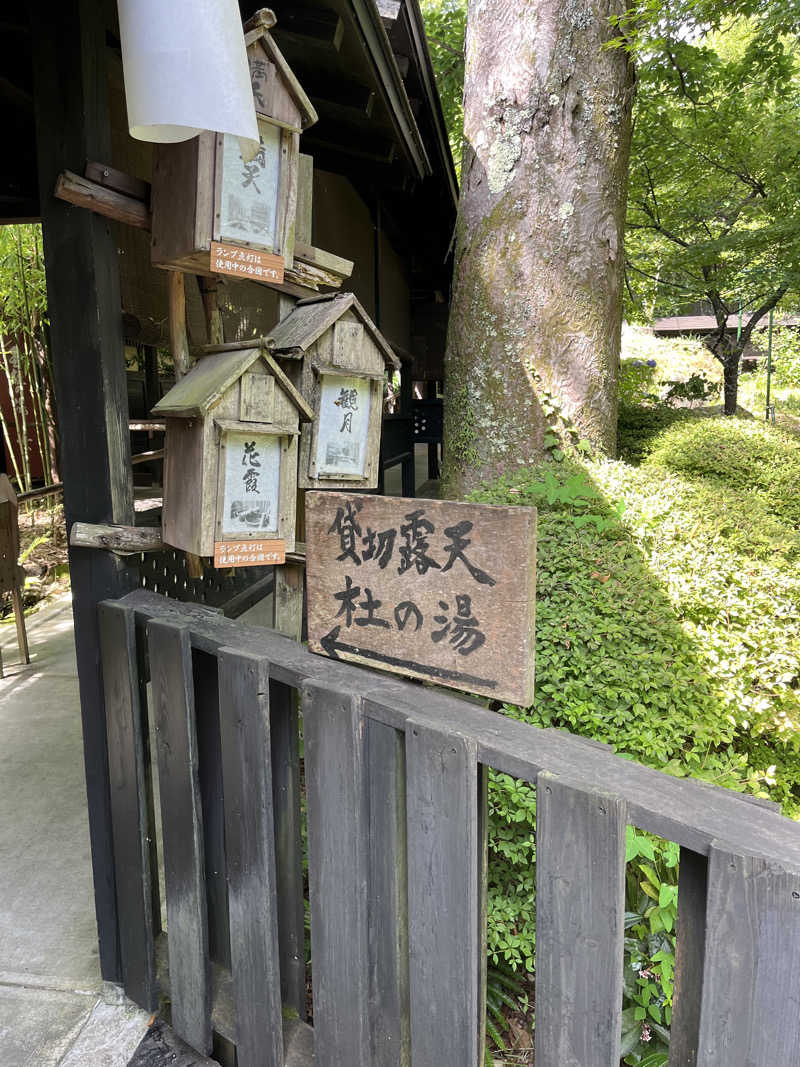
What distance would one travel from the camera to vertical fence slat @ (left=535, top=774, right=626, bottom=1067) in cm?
107

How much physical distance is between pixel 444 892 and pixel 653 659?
1811 millimetres

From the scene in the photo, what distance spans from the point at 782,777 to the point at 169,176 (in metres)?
3.18

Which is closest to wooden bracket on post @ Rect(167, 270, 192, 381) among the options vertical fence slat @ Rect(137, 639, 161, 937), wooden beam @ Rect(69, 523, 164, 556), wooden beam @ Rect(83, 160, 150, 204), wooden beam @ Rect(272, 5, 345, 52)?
wooden beam @ Rect(83, 160, 150, 204)

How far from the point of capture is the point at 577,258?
4609mm

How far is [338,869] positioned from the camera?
1463 mm

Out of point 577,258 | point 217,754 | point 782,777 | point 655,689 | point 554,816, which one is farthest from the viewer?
point 577,258

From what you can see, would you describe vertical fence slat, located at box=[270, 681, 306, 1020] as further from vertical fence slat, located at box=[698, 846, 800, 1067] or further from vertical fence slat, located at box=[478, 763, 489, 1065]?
vertical fence slat, located at box=[698, 846, 800, 1067]

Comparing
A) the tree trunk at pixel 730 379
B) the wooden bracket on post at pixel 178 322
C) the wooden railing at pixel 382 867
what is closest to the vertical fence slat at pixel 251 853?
the wooden railing at pixel 382 867

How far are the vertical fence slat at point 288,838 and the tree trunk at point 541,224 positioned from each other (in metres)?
3.25

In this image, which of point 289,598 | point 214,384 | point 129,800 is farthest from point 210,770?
point 214,384

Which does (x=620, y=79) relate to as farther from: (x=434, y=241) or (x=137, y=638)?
(x=137, y=638)

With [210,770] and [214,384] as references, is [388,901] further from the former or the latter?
[214,384]

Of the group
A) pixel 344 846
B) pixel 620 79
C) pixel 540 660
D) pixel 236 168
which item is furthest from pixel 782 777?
pixel 620 79

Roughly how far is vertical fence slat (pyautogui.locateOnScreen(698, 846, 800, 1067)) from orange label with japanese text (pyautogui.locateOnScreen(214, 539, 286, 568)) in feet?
3.74
